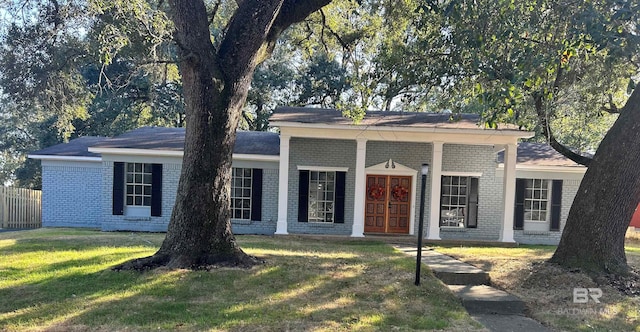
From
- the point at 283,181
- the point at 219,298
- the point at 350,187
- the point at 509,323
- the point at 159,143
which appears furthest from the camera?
the point at 159,143

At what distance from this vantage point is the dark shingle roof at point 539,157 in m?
14.8

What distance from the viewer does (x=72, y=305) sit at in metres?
5.57

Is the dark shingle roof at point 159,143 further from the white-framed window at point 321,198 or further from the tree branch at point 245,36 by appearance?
the tree branch at point 245,36

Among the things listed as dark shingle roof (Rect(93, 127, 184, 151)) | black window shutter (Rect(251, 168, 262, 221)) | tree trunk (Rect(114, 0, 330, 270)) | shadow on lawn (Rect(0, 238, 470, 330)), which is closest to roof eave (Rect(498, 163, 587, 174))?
shadow on lawn (Rect(0, 238, 470, 330))

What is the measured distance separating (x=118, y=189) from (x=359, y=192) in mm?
7949

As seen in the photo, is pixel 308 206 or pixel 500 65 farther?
pixel 308 206

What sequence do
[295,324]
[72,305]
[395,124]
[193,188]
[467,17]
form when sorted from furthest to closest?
[395,124] < [467,17] < [193,188] < [72,305] < [295,324]

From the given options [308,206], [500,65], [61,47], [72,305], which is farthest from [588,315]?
[61,47]

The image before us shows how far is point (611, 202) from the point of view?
780 centimetres

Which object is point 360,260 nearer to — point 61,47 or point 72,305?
point 72,305

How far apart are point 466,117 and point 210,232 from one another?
10.6m

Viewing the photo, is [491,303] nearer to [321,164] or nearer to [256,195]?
[321,164]

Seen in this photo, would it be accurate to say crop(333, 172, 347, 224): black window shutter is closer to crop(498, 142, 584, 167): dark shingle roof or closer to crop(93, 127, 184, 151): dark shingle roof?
crop(93, 127, 184, 151): dark shingle roof

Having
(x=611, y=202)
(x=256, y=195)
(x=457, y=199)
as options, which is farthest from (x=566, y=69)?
(x=256, y=195)
